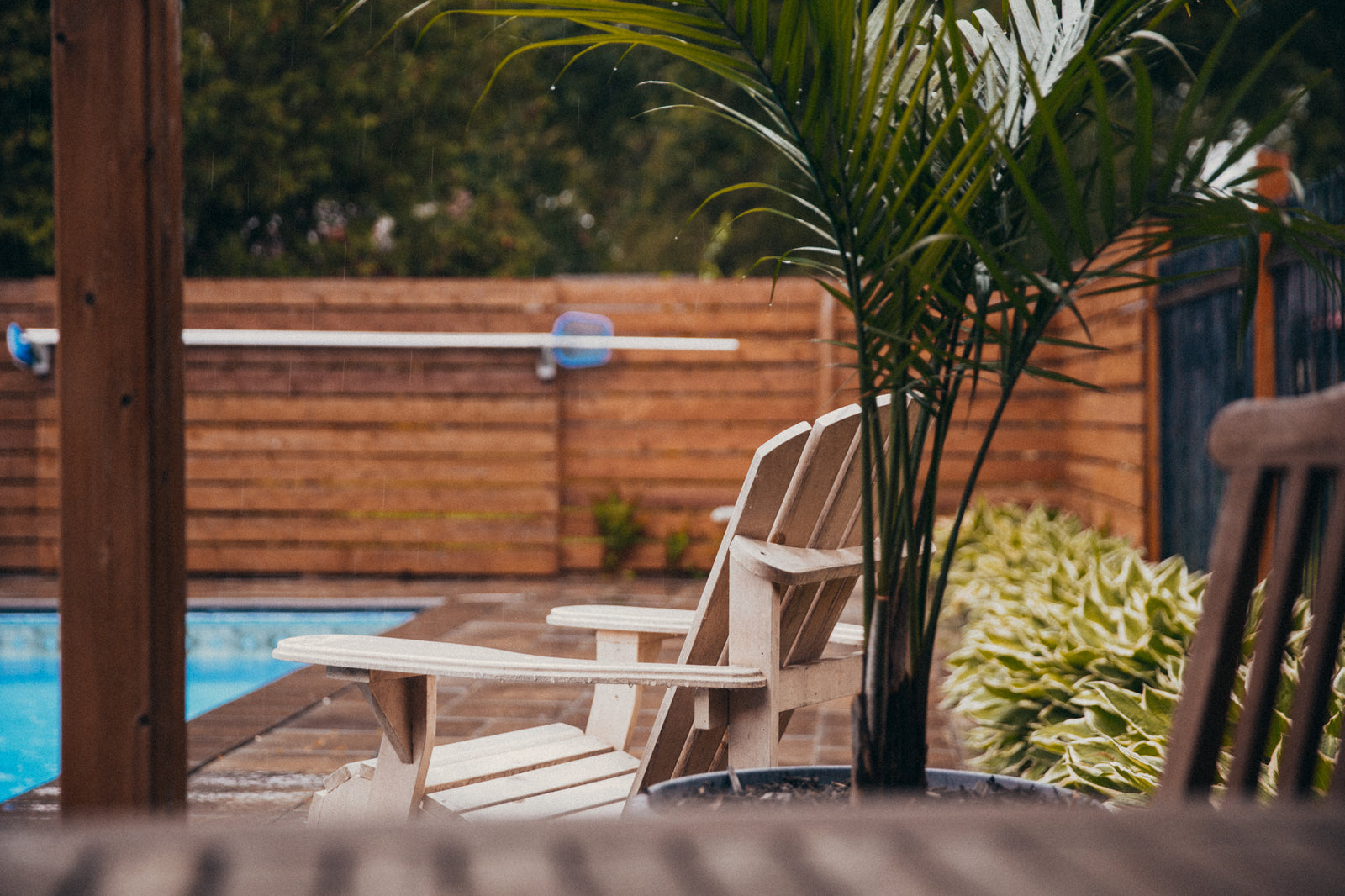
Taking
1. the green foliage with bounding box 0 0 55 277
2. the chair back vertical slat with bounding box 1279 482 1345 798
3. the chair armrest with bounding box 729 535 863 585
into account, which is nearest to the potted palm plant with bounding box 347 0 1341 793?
the chair armrest with bounding box 729 535 863 585

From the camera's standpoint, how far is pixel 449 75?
445 inches

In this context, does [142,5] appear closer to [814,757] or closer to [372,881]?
[372,881]

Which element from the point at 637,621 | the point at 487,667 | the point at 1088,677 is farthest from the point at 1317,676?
the point at 1088,677

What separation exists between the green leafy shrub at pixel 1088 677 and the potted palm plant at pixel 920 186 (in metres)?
0.71

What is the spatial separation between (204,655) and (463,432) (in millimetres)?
2104

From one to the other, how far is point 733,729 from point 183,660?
0.84 meters

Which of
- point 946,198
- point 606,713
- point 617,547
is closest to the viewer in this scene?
point 946,198

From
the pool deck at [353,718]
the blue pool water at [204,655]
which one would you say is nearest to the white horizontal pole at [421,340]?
the pool deck at [353,718]

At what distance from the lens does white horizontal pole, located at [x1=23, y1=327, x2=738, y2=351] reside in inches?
273

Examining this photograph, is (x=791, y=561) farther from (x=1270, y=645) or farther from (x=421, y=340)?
(x=421, y=340)

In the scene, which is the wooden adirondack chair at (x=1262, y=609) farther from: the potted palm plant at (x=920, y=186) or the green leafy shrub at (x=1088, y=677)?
the green leafy shrub at (x=1088, y=677)


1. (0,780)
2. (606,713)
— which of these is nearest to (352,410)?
(0,780)

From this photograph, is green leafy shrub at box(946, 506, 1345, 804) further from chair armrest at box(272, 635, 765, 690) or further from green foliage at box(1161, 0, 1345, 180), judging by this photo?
green foliage at box(1161, 0, 1345, 180)

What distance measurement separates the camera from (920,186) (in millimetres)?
1442
